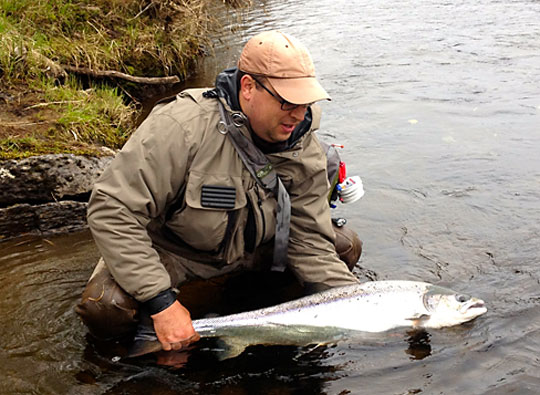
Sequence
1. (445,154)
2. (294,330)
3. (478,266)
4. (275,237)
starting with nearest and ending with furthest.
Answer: (294,330), (275,237), (478,266), (445,154)

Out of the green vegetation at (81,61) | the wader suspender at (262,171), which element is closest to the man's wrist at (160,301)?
the wader suspender at (262,171)

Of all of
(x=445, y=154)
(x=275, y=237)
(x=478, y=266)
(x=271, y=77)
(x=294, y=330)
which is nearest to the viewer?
(x=271, y=77)

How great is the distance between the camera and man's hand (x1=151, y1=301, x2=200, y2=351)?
377cm

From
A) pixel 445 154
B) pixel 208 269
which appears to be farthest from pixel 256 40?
pixel 445 154

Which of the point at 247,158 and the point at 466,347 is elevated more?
the point at 247,158

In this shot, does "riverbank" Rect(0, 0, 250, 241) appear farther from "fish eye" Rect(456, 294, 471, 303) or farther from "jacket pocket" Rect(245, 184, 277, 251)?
"fish eye" Rect(456, 294, 471, 303)

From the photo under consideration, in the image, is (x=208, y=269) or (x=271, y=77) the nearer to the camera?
(x=271, y=77)

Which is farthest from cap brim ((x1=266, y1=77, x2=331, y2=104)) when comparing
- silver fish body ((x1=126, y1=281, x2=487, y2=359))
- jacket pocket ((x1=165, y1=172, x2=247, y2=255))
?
silver fish body ((x1=126, y1=281, x2=487, y2=359))

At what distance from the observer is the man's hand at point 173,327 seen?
148 inches

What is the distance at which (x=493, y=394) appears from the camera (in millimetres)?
3836

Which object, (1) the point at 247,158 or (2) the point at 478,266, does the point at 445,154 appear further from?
(1) the point at 247,158

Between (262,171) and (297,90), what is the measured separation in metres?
0.58

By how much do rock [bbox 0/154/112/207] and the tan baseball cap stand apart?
101 inches

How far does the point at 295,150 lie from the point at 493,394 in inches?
73.6
